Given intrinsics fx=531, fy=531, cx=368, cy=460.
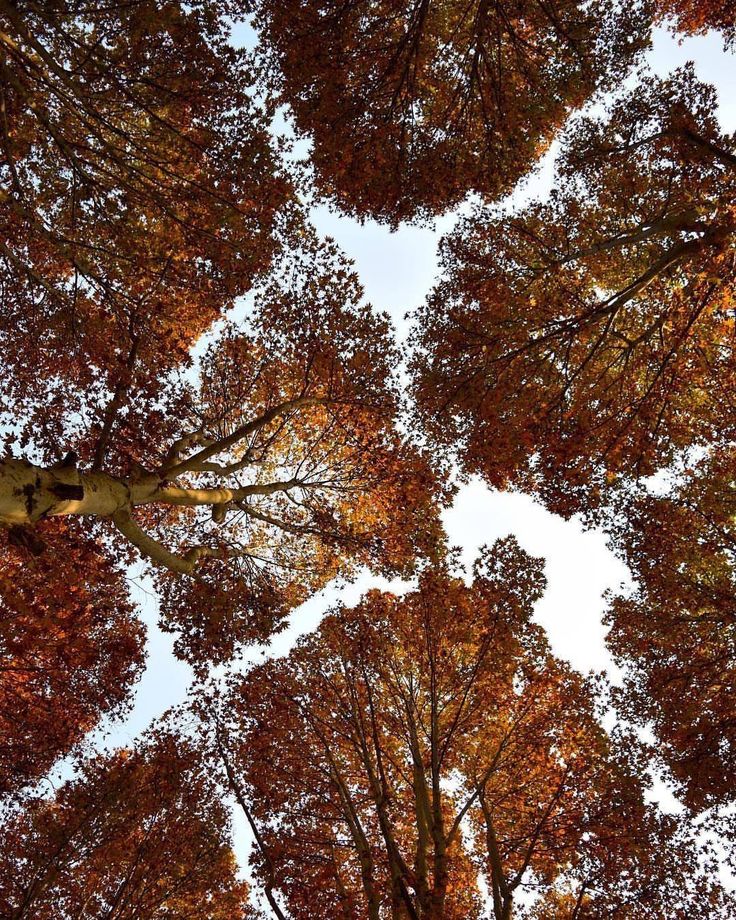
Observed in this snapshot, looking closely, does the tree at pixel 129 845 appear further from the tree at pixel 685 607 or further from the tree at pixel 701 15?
the tree at pixel 701 15

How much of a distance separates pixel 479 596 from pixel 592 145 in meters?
7.93

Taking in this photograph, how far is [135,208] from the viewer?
9008 millimetres

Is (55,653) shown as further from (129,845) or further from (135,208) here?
(135,208)

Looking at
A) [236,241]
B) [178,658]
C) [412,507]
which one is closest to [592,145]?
[236,241]

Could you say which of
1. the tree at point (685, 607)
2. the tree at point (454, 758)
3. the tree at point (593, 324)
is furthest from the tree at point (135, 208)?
the tree at point (685, 607)

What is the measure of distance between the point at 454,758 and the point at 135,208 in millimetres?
11138

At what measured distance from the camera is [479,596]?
9.69 meters

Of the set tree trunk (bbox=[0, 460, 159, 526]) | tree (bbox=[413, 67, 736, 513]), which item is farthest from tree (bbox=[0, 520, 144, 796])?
tree (bbox=[413, 67, 736, 513])

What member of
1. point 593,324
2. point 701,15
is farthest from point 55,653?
point 701,15

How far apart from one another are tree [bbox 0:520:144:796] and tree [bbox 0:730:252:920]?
107cm

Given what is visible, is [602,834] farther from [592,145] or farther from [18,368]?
[18,368]

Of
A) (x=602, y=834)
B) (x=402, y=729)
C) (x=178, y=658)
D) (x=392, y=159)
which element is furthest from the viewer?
(x=178, y=658)

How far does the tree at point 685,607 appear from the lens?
8648mm

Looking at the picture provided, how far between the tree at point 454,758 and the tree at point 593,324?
9.11 feet
